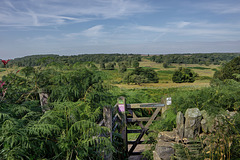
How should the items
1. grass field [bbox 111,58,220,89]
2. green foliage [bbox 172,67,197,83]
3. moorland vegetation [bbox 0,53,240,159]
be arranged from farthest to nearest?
1. green foliage [bbox 172,67,197,83]
2. grass field [bbox 111,58,220,89]
3. moorland vegetation [bbox 0,53,240,159]

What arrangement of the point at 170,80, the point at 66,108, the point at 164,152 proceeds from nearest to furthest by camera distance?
the point at 66,108, the point at 164,152, the point at 170,80

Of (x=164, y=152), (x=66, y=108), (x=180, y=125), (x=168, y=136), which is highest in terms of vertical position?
(x=66, y=108)

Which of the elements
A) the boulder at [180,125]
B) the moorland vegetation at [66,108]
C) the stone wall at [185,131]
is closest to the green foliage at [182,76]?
the moorland vegetation at [66,108]

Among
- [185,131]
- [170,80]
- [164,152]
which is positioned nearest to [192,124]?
[185,131]

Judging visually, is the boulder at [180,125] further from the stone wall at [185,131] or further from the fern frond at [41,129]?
the fern frond at [41,129]

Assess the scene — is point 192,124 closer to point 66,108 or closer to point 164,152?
point 164,152

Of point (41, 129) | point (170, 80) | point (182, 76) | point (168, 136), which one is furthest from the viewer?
point (170, 80)

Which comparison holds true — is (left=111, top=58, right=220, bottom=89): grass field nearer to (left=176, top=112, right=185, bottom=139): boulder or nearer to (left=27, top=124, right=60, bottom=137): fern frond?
(left=176, top=112, right=185, bottom=139): boulder

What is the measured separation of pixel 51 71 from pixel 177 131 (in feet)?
9.94

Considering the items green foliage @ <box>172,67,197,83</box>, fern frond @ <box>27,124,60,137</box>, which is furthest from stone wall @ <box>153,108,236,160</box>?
green foliage @ <box>172,67,197,83</box>

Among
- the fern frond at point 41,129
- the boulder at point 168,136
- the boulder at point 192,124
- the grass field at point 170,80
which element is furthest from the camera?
the grass field at point 170,80

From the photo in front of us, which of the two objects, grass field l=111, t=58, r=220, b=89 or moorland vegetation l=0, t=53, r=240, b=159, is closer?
moorland vegetation l=0, t=53, r=240, b=159

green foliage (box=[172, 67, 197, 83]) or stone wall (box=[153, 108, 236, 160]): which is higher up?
stone wall (box=[153, 108, 236, 160])

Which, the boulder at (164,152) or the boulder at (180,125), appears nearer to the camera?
the boulder at (164,152)
